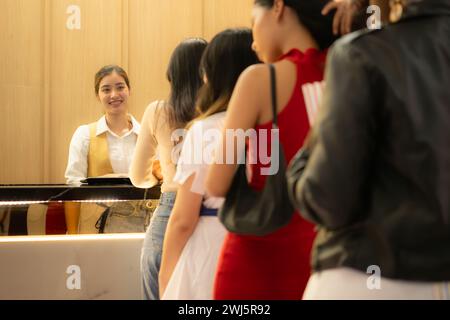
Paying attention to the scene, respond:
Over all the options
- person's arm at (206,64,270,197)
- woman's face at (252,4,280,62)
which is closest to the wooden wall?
woman's face at (252,4,280,62)

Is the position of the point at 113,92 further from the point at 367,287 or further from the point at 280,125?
the point at 367,287

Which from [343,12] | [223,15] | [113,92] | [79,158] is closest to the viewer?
[343,12]

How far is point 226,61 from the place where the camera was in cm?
206

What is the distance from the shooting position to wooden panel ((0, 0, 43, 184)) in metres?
5.96

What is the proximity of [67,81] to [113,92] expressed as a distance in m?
1.87

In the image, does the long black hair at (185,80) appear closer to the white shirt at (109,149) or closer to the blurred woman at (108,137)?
the blurred woman at (108,137)

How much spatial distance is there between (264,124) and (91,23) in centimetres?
489

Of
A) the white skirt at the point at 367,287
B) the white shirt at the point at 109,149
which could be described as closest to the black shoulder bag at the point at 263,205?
the white skirt at the point at 367,287

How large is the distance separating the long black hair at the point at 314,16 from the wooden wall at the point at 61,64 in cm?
458

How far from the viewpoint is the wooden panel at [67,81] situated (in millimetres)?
6113

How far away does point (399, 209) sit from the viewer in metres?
1.19

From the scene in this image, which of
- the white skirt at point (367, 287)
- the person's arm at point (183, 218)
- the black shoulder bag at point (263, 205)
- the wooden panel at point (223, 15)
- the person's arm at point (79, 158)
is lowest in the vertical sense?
the person's arm at point (79, 158)

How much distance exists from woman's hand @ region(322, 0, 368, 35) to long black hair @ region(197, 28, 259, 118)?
392 mm

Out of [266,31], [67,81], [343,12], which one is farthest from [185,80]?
[67,81]
